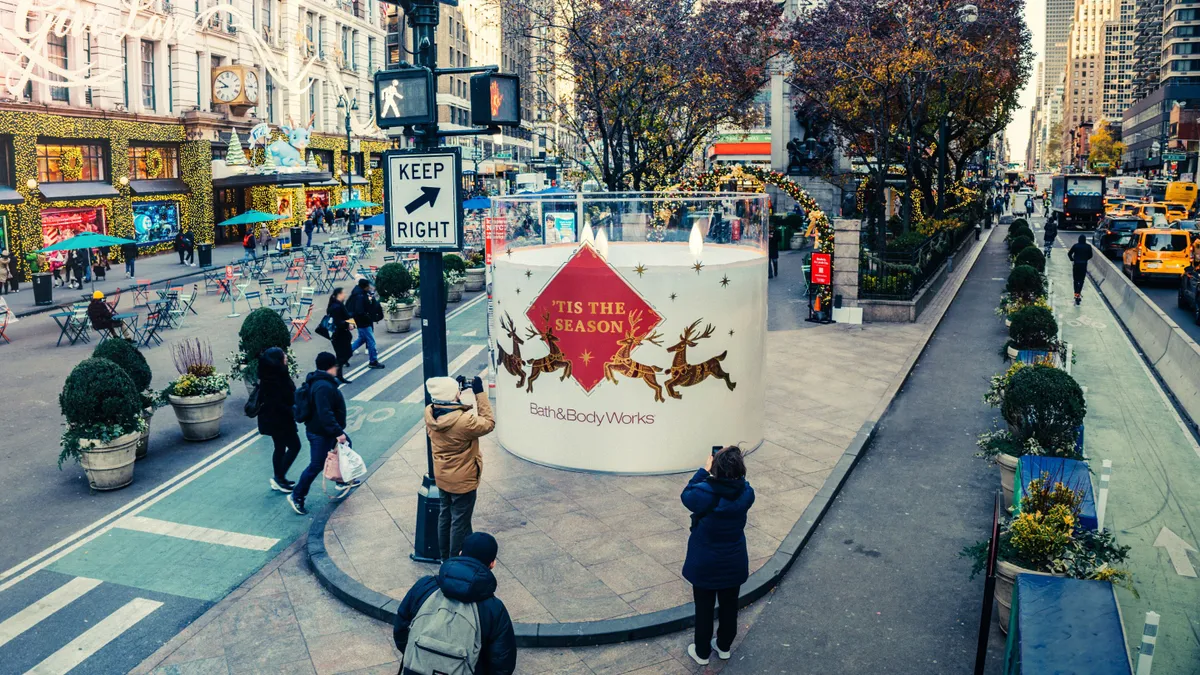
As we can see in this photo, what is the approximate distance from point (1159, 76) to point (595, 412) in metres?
174

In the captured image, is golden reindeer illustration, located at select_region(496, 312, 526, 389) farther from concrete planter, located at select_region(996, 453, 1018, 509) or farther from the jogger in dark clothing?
the jogger in dark clothing

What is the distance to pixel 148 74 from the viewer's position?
134 ft

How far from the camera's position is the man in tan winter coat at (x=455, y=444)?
7.68m

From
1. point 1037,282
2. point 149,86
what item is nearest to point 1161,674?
point 1037,282

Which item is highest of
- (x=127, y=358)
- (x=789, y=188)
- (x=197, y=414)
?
(x=789, y=188)

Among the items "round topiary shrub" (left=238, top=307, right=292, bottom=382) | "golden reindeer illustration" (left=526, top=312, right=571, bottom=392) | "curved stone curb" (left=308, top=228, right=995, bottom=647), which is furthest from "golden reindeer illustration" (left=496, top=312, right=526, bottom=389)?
"round topiary shrub" (left=238, top=307, right=292, bottom=382)

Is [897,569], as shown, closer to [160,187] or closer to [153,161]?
[160,187]

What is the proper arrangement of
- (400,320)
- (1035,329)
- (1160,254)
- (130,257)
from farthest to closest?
(130,257) → (1160,254) → (400,320) → (1035,329)

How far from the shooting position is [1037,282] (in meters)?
20.6

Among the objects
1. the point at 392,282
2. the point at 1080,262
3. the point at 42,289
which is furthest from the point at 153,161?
the point at 1080,262

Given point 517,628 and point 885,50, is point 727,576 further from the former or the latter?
point 885,50

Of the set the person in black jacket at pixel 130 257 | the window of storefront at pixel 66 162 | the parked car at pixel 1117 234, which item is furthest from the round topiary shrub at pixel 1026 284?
the window of storefront at pixel 66 162

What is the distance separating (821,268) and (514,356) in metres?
12.2

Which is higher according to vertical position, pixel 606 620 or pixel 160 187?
pixel 160 187
